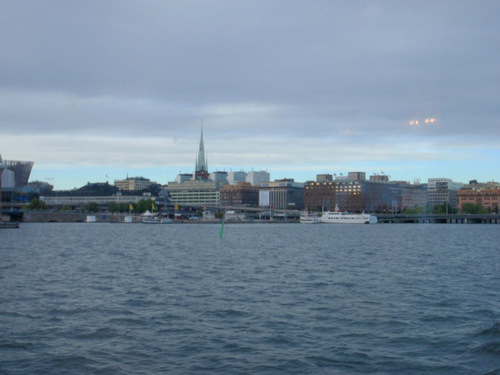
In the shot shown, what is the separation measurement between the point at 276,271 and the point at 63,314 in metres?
14.7

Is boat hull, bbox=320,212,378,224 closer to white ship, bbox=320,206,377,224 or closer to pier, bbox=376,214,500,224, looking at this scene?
white ship, bbox=320,206,377,224

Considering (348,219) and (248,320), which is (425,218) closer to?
(348,219)

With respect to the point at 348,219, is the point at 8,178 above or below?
above

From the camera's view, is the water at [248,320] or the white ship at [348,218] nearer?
the water at [248,320]

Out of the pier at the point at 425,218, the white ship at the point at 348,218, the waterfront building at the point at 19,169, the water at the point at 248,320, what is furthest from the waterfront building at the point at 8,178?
the water at the point at 248,320

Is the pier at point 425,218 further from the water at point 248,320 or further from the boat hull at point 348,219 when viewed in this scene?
the water at point 248,320

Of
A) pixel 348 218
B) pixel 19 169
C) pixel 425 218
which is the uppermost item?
pixel 19 169

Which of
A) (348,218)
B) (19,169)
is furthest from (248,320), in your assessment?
(19,169)

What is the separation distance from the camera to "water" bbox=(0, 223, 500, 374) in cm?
1478

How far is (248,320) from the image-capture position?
62.7 ft

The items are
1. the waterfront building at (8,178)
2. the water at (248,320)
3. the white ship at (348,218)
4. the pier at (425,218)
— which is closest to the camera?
the water at (248,320)

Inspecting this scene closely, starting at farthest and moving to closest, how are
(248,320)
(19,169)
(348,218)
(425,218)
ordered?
1. (19,169)
2. (425,218)
3. (348,218)
4. (248,320)

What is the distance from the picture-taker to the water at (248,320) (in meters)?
14.8

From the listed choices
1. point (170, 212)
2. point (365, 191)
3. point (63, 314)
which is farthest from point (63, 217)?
point (63, 314)
